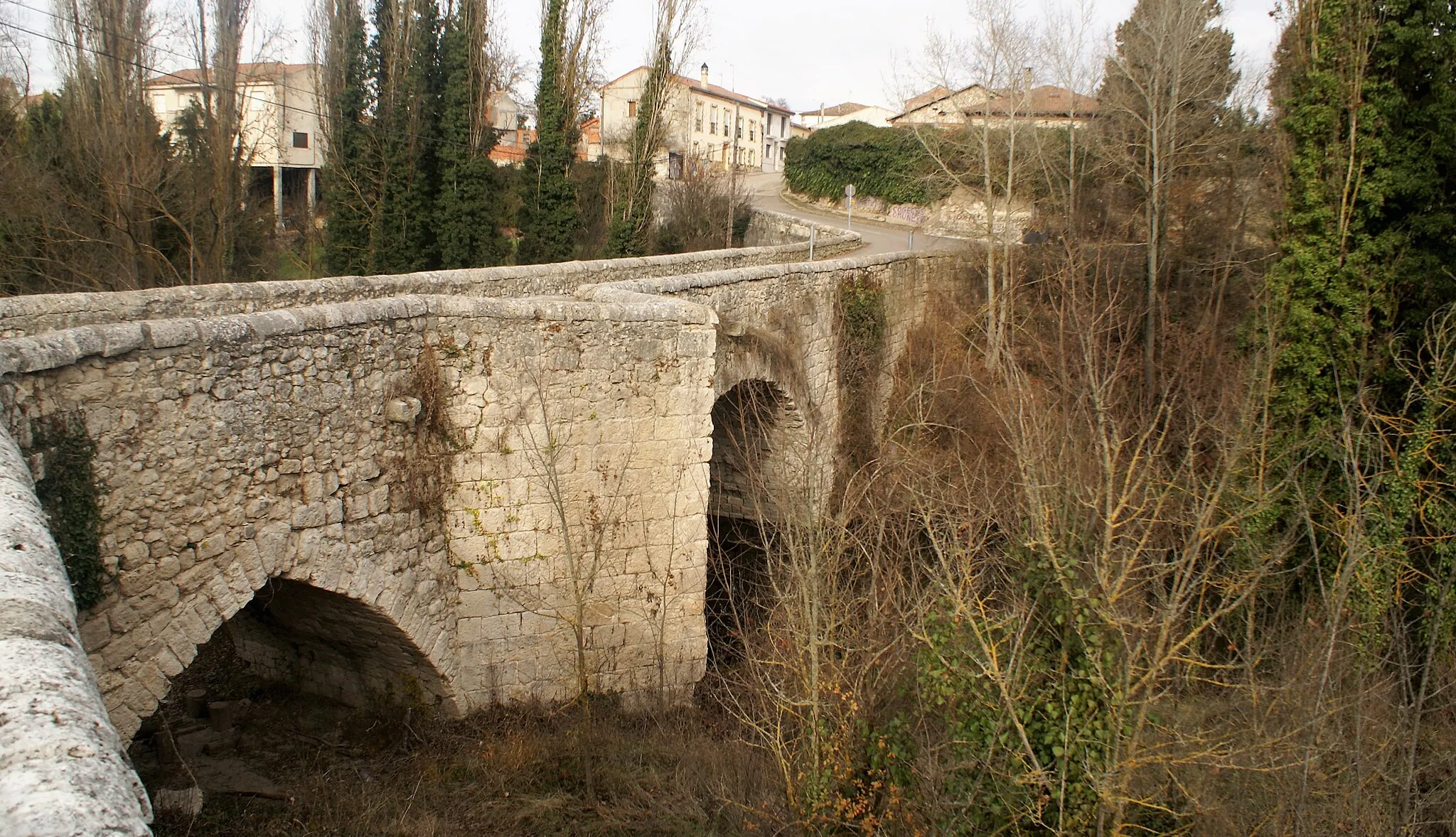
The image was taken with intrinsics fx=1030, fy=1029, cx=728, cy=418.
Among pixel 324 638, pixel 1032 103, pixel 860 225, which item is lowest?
pixel 324 638

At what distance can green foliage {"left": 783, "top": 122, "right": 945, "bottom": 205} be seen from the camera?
3519 centimetres

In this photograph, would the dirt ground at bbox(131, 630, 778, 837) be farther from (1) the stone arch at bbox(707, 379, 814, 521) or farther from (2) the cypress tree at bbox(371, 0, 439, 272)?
(2) the cypress tree at bbox(371, 0, 439, 272)

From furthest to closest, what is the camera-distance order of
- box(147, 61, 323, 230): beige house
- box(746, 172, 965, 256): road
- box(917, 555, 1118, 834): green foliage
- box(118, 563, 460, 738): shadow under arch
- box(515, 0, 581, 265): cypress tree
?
box(147, 61, 323, 230): beige house < box(515, 0, 581, 265): cypress tree < box(746, 172, 965, 256): road < box(118, 563, 460, 738): shadow under arch < box(917, 555, 1118, 834): green foliage

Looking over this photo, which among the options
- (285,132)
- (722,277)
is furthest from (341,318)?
(285,132)

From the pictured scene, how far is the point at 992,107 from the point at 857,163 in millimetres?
17095

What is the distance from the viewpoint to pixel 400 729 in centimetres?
785

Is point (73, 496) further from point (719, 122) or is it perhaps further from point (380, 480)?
point (719, 122)

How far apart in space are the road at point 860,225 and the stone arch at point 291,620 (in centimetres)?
1117

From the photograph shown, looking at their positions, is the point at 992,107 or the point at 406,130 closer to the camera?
the point at 992,107

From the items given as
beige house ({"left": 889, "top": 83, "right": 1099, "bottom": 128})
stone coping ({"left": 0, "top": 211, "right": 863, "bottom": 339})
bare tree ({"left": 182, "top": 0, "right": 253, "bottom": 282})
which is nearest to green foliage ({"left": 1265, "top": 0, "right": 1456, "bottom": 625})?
beige house ({"left": 889, "top": 83, "right": 1099, "bottom": 128})

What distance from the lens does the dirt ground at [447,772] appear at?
6754 mm

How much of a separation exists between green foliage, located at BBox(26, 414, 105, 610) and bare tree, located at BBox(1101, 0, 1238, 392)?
568 inches

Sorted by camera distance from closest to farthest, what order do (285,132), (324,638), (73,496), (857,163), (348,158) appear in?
(73,496) → (324,638) → (348,158) → (857,163) → (285,132)

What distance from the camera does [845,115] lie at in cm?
6469
